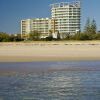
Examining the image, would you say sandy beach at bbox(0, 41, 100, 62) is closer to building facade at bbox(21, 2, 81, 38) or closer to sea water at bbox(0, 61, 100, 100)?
sea water at bbox(0, 61, 100, 100)

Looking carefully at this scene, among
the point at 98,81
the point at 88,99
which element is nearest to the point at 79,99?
the point at 88,99

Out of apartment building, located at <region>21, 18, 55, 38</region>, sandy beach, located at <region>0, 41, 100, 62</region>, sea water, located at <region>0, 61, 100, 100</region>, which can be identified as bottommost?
sea water, located at <region>0, 61, 100, 100</region>

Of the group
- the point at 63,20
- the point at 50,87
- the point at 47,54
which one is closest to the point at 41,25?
the point at 63,20

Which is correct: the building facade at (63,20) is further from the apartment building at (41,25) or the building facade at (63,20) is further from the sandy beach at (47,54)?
the sandy beach at (47,54)

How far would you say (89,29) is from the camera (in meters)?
77.8

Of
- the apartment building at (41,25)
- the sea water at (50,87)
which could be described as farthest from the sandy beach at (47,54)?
the apartment building at (41,25)

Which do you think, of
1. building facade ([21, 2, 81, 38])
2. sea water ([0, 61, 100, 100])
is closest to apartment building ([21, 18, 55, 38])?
building facade ([21, 2, 81, 38])

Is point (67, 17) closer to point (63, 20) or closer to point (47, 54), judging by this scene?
point (63, 20)

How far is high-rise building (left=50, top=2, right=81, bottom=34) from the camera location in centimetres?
12238

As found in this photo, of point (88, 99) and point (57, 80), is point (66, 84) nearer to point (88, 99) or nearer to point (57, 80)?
point (57, 80)

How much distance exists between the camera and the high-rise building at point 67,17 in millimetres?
122375

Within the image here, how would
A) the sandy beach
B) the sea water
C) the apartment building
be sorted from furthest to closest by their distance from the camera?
the apartment building < the sandy beach < the sea water

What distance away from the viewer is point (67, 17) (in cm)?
12469

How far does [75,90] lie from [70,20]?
4624 inches
